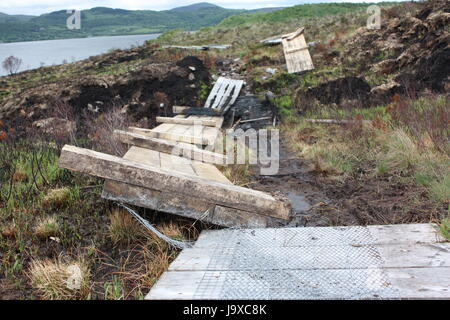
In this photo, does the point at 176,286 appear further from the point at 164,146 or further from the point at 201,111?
the point at 201,111

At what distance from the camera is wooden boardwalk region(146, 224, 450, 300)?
101 inches

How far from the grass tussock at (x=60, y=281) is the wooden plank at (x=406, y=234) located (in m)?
2.24

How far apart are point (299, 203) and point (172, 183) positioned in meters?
1.87

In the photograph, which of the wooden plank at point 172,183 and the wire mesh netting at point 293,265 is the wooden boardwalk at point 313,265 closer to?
the wire mesh netting at point 293,265

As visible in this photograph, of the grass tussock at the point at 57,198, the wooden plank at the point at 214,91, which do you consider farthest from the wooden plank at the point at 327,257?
the wooden plank at the point at 214,91

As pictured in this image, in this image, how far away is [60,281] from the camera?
2.94 meters

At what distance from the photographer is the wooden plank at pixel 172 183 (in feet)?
11.9

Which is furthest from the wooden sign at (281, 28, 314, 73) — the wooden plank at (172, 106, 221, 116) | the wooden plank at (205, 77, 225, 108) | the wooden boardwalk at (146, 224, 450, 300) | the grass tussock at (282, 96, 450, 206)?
the wooden boardwalk at (146, 224, 450, 300)

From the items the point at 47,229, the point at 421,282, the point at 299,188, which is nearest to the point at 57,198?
the point at 47,229

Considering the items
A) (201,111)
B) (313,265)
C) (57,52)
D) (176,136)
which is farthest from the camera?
(57,52)

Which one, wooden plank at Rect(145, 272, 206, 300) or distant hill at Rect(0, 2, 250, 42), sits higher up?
distant hill at Rect(0, 2, 250, 42)

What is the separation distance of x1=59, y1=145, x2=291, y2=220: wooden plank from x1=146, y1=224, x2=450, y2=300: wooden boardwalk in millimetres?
218

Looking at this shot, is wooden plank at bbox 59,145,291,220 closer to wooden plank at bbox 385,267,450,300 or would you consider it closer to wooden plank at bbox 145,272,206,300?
wooden plank at bbox 145,272,206,300
